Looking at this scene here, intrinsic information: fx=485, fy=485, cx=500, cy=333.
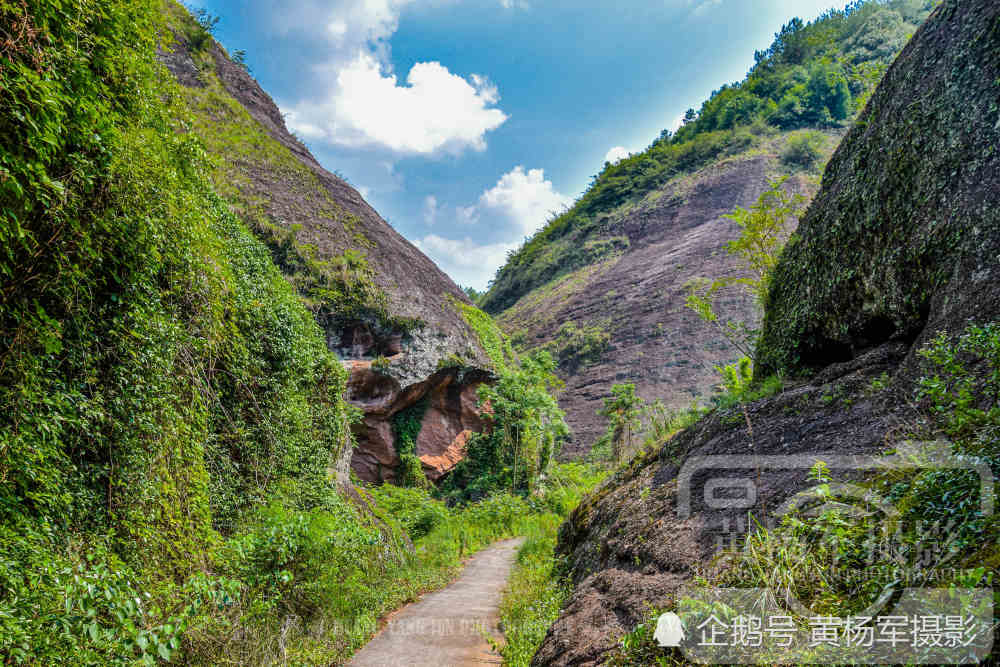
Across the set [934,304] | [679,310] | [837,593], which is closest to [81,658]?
[837,593]

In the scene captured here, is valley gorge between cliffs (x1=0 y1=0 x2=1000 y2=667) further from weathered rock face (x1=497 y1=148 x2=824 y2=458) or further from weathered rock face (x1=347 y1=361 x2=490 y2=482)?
weathered rock face (x1=497 y1=148 x2=824 y2=458)

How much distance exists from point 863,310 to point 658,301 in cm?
2518

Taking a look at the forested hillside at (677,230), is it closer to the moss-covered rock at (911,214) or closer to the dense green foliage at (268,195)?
the dense green foliage at (268,195)

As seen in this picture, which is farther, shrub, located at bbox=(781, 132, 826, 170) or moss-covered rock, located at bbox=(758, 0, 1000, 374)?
shrub, located at bbox=(781, 132, 826, 170)

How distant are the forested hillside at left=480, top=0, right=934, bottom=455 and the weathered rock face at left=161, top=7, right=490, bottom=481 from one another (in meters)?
10.9

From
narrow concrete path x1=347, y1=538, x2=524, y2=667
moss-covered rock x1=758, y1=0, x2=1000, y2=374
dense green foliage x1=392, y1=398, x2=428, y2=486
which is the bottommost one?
narrow concrete path x1=347, y1=538, x2=524, y2=667

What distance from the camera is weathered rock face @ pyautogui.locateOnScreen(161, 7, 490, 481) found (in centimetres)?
1227

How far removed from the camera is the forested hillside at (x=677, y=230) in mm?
26031

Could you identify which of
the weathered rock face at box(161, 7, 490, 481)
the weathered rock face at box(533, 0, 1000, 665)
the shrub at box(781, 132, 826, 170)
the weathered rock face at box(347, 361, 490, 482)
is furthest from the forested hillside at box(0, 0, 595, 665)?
the shrub at box(781, 132, 826, 170)

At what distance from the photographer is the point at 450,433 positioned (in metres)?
15.1

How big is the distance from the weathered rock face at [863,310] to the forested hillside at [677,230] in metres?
16.9

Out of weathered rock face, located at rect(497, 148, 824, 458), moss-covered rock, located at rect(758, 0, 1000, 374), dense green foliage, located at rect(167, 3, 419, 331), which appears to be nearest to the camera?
moss-covered rock, located at rect(758, 0, 1000, 374)

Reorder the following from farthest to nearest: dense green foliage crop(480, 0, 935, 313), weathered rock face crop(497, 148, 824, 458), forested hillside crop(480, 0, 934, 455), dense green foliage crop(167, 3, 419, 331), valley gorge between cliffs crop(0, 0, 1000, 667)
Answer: dense green foliage crop(480, 0, 935, 313)
forested hillside crop(480, 0, 934, 455)
weathered rock face crop(497, 148, 824, 458)
dense green foliage crop(167, 3, 419, 331)
valley gorge between cliffs crop(0, 0, 1000, 667)

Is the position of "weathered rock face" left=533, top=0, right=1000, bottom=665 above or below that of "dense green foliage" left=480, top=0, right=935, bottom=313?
below
